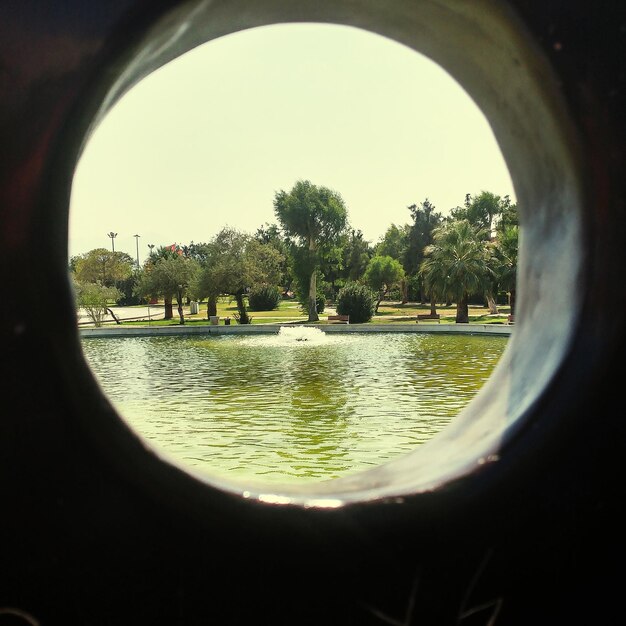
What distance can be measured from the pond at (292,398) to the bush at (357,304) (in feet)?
34.4

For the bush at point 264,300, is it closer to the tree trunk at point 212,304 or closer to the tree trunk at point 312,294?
the tree trunk at point 312,294

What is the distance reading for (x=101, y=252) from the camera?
177ft

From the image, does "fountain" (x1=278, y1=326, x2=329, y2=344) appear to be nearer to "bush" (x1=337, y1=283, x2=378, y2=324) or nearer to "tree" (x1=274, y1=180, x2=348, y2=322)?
"bush" (x1=337, y1=283, x2=378, y2=324)

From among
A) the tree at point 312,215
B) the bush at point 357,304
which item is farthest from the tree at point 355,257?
the bush at point 357,304

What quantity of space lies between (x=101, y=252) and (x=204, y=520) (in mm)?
55173

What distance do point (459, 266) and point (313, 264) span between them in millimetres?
10800

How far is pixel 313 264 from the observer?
39562 mm

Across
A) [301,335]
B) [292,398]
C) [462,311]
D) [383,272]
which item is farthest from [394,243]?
[292,398]

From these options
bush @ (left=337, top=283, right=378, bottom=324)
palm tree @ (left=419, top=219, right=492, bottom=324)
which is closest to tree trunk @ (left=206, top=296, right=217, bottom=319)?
bush @ (left=337, top=283, right=378, bottom=324)

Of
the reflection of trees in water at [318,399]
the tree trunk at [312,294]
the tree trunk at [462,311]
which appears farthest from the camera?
the tree trunk at [312,294]

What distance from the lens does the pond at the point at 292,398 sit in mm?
8828

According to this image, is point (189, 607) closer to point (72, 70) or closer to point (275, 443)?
point (72, 70)

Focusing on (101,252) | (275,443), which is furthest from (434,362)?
(101,252)

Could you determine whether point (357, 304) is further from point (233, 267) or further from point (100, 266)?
point (100, 266)
